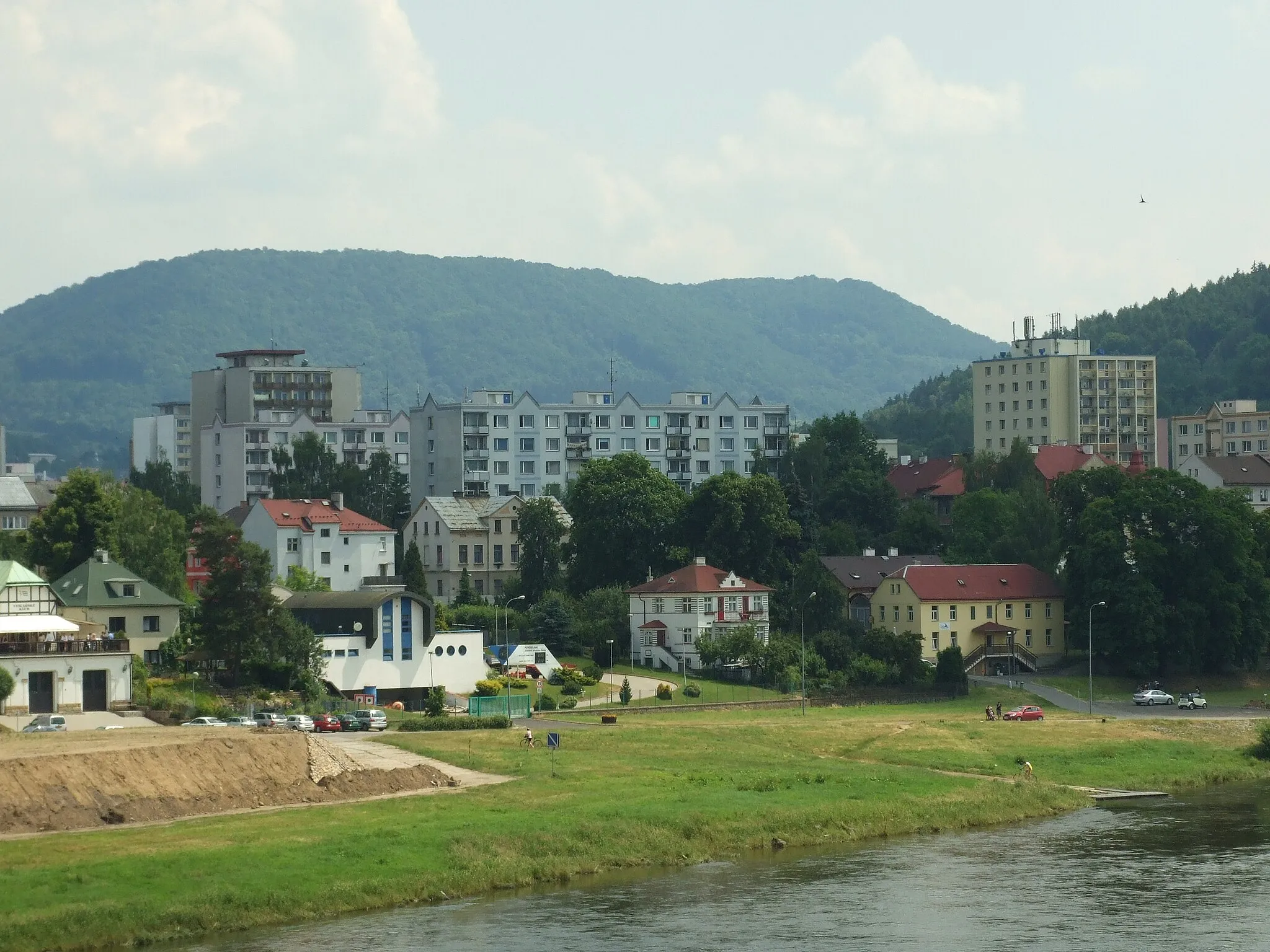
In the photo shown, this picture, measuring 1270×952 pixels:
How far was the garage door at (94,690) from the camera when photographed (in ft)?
306

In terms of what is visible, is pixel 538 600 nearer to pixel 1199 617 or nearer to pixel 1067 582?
pixel 1067 582

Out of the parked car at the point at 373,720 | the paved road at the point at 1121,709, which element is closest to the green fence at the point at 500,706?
the parked car at the point at 373,720

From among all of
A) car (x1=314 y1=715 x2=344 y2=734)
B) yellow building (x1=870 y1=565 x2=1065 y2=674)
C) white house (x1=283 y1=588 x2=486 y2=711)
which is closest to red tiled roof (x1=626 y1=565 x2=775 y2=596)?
yellow building (x1=870 y1=565 x2=1065 y2=674)

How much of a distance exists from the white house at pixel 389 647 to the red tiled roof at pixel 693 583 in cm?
1844

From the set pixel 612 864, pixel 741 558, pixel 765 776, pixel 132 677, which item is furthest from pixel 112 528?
pixel 612 864

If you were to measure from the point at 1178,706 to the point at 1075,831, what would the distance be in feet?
149

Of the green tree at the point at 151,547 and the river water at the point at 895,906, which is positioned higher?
the green tree at the point at 151,547

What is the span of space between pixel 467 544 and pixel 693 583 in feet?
130

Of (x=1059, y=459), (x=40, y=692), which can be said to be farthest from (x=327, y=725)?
(x=1059, y=459)

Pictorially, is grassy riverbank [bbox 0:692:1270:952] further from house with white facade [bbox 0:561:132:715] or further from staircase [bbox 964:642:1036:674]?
staircase [bbox 964:642:1036:674]

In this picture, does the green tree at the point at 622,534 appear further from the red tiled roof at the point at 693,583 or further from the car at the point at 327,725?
the car at the point at 327,725

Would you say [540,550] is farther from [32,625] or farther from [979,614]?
[32,625]

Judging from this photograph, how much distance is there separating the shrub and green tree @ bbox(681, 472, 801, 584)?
44.8m

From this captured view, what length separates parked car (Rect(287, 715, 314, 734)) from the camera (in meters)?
87.6
